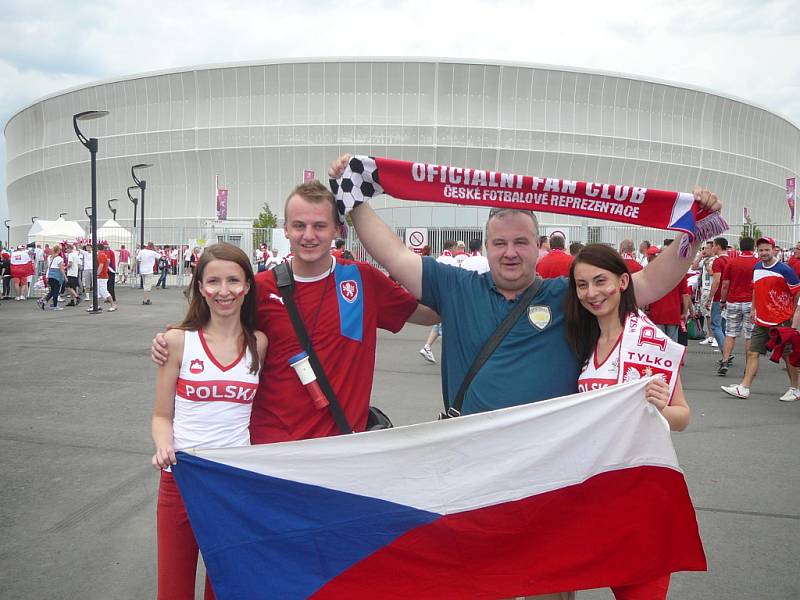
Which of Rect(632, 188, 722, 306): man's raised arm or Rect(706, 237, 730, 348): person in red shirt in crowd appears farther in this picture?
Rect(706, 237, 730, 348): person in red shirt in crowd

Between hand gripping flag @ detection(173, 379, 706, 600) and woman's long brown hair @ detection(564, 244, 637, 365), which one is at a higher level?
woman's long brown hair @ detection(564, 244, 637, 365)

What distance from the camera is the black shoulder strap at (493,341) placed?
3.10 meters

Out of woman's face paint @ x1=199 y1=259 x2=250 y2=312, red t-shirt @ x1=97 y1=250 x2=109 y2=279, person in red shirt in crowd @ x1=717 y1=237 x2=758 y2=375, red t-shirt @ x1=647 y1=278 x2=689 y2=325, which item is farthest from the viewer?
red t-shirt @ x1=97 y1=250 x2=109 y2=279

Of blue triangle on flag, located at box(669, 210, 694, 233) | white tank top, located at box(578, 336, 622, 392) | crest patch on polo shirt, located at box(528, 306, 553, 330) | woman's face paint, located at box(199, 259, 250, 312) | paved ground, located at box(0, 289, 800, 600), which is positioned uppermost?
blue triangle on flag, located at box(669, 210, 694, 233)

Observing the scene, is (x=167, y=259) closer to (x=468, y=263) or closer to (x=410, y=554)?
(x=468, y=263)

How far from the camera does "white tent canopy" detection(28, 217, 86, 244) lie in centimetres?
4206

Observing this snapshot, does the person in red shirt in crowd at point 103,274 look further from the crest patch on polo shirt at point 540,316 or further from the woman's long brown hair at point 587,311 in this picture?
the woman's long brown hair at point 587,311

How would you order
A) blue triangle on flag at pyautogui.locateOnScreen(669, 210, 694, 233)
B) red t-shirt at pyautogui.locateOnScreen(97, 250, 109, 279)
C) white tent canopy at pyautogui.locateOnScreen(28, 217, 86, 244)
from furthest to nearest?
white tent canopy at pyautogui.locateOnScreen(28, 217, 86, 244) < red t-shirt at pyautogui.locateOnScreen(97, 250, 109, 279) < blue triangle on flag at pyautogui.locateOnScreen(669, 210, 694, 233)

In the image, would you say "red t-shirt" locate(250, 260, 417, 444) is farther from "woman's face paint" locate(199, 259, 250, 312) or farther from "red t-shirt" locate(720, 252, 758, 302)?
"red t-shirt" locate(720, 252, 758, 302)

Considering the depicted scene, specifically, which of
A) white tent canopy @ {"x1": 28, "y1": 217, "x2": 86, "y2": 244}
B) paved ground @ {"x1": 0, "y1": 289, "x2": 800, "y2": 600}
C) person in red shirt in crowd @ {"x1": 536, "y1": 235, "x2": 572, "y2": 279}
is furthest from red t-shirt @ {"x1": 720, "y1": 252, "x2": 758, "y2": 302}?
white tent canopy @ {"x1": 28, "y1": 217, "x2": 86, "y2": 244}

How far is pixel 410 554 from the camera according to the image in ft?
9.56

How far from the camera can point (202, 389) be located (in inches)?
114

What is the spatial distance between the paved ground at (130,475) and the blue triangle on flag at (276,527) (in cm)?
152

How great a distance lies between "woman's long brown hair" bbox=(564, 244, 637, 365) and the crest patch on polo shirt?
0.08 meters
